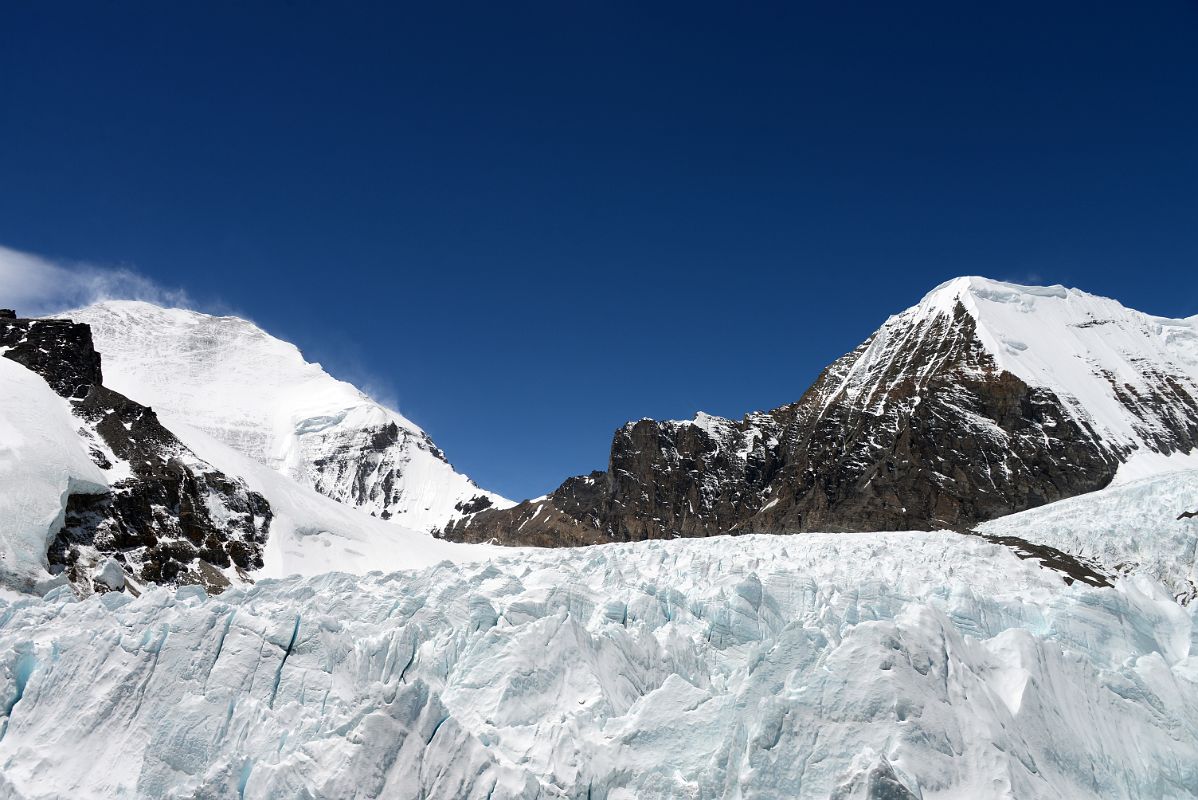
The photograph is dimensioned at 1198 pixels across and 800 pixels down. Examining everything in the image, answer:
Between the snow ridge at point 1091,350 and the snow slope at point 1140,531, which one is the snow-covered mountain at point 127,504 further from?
the snow ridge at point 1091,350

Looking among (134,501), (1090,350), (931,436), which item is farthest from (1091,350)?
(134,501)

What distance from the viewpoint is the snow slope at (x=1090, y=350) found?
4513 inches

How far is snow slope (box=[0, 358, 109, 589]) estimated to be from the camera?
4597cm

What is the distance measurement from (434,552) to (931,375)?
270 ft

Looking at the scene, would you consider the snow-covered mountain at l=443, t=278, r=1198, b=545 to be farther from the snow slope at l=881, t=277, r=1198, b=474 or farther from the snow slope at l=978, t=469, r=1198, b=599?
the snow slope at l=978, t=469, r=1198, b=599

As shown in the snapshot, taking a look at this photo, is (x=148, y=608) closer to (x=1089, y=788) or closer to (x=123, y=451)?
(x=1089, y=788)

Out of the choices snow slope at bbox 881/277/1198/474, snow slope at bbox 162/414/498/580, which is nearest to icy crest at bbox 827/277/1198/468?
snow slope at bbox 881/277/1198/474

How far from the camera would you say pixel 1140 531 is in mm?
51688

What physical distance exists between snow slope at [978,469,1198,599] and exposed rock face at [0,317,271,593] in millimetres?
62413

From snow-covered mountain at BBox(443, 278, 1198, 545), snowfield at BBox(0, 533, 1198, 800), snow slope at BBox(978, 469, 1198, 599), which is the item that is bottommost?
snowfield at BBox(0, 533, 1198, 800)

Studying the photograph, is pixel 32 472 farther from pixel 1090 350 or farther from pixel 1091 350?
pixel 1091 350

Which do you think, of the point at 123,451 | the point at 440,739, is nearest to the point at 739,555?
the point at 440,739

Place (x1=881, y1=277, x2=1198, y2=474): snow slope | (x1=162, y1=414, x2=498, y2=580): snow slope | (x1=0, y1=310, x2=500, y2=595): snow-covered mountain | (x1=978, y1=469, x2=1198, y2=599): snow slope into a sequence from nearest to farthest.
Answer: (x1=978, y1=469, x2=1198, y2=599): snow slope, (x1=0, y1=310, x2=500, y2=595): snow-covered mountain, (x1=162, y1=414, x2=498, y2=580): snow slope, (x1=881, y1=277, x2=1198, y2=474): snow slope

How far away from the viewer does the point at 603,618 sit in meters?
24.6
